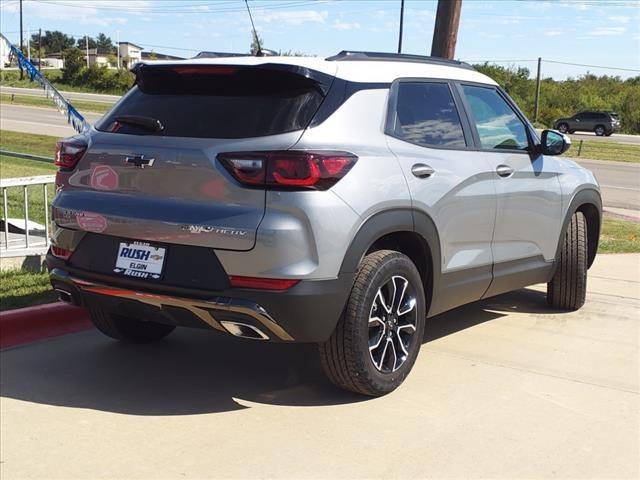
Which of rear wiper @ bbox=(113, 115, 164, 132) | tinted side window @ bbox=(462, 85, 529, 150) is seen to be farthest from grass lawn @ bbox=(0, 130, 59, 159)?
rear wiper @ bbox=(113, 115, 164, 132)

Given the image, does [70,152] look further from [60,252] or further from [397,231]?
[397,231]

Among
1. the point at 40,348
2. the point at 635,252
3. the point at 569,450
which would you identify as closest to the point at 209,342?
the point at 40,348

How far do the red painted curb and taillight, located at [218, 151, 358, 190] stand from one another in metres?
2.29

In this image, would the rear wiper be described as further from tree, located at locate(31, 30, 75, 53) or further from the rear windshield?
tree, located at locate(31, 30, 75, 53)

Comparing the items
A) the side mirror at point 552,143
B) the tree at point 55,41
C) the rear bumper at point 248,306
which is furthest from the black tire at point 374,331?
the tree at point 55,41

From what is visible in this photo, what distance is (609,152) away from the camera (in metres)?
28.0

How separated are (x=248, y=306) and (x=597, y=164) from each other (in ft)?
76.0

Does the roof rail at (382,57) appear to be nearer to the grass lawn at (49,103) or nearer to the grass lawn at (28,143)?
the grass lawn at (28,143)

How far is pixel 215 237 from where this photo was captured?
12.4 feet

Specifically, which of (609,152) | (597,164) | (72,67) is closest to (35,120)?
(597,164)

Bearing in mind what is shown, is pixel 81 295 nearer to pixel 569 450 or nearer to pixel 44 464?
pixel 44 464

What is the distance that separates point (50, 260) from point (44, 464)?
4.27ft

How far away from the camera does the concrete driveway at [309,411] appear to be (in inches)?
141

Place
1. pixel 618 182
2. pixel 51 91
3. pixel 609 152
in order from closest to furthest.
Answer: pixel 51 91
pixel 618 182
pixel 609 152
